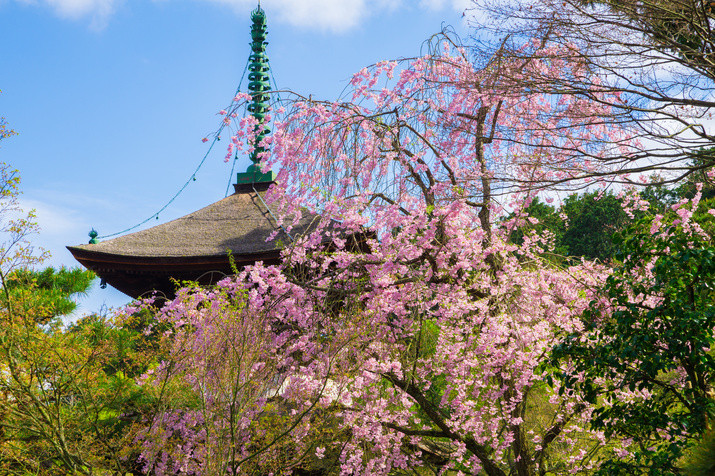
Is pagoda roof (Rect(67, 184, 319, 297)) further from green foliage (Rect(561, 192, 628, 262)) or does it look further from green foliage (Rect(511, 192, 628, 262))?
green foliage (Rect(561, 192, 628, 262))

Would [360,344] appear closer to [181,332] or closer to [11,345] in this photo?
[181,332]

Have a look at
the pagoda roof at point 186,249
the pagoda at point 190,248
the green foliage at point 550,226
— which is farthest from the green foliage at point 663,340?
the green foliage at point 550,226

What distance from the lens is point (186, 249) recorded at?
1190cm

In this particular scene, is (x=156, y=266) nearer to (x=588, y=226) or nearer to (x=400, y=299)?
(x=400, y=299)

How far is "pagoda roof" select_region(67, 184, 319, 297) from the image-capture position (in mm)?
11570

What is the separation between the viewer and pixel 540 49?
6.93m

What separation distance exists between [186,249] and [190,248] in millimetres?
80

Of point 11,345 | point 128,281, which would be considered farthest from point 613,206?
point 11,345

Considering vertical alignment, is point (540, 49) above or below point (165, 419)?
above

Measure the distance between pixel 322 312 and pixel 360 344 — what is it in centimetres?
55

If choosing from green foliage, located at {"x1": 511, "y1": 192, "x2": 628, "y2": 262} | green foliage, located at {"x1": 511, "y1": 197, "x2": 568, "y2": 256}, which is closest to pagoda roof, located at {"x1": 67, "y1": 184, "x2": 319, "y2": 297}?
green foliage, located at {"x1": 511, "y1": 197, "x2": 568, "y2": 256}

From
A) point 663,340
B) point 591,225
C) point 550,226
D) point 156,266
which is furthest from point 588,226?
point 663,340

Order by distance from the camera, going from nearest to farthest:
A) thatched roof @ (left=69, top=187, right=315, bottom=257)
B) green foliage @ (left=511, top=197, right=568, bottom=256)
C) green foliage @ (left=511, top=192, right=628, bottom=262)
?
thatched roof @ (left=69, top=187, right=315, bottom=257) → green foliage @ (left=511, top=197, right=568, bottom=256) → green foliage @ (left=511, top=192, right=628, bottom=262)

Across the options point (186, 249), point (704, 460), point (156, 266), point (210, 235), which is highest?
point (210, 235)
